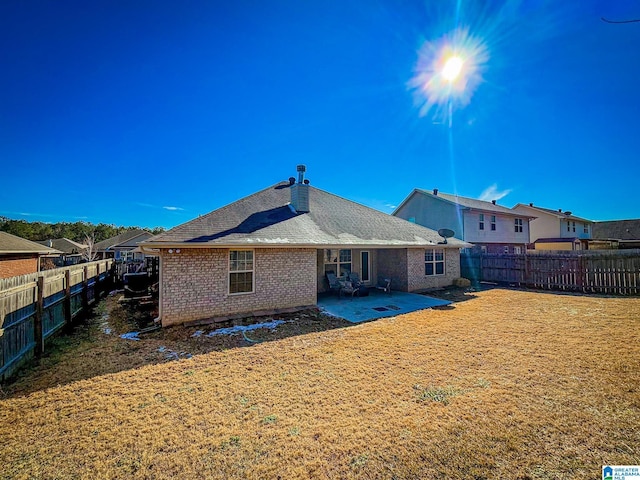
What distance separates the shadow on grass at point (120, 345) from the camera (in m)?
4.94

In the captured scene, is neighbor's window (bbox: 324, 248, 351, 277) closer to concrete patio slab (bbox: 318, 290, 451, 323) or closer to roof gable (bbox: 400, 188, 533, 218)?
concrete patio slab (bbox: 318, 290, 451, 323)

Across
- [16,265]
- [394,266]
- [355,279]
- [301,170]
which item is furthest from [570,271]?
[16,265]

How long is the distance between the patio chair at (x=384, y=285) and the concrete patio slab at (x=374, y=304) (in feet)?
1.08

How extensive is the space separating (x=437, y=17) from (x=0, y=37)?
12.4m

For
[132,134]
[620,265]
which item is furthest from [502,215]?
[132,134]

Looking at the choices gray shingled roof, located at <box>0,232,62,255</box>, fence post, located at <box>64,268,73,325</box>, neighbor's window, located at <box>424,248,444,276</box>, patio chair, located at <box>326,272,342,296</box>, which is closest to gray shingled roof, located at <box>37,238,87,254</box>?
gray shingled roof, located at <box>0,232,62,255</box>

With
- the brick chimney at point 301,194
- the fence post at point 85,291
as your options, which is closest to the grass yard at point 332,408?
the fence post at point 85,291

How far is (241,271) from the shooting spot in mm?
9031

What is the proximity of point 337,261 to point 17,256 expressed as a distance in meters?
20.1

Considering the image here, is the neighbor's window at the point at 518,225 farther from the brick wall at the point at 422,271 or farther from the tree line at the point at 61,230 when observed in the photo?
the tree line at the point at 61,230

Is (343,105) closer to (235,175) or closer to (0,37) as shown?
(235,175)

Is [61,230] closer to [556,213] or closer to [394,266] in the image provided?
[394,266]

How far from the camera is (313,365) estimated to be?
206 inches

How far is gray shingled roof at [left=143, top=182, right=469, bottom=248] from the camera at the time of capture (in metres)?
8.48
